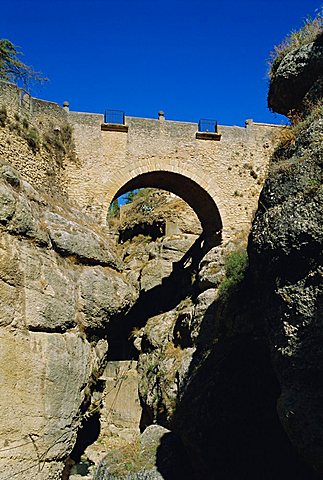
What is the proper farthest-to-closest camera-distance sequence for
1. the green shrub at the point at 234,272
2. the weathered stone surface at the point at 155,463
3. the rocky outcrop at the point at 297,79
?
the green shrub at the point at 234,272
the weathered stone surface at the point at 155,463
the rocky outcrop at the point at 297,79

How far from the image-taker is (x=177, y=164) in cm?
1805

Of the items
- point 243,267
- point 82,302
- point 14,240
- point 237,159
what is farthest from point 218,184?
point 14,240

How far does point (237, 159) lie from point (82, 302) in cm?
1000

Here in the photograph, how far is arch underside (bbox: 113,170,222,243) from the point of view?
1814 cm

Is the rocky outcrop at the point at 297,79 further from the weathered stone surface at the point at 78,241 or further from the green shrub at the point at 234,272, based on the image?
the weathered stone surface at the point at 78,241

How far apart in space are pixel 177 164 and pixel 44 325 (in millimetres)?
9789

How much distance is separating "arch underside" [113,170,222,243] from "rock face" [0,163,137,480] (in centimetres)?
610

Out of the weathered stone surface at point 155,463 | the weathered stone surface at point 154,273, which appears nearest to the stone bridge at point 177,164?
the weathered stone surface at point 154,273

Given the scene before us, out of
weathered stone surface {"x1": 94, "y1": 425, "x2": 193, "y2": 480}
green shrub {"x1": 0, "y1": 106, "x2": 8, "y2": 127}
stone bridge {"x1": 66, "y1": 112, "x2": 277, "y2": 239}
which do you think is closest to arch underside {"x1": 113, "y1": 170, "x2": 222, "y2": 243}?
stone bridge {"x1": 66, "y1": 112, "x2": 277, "y2": 239}

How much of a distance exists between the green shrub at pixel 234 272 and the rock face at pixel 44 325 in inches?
121

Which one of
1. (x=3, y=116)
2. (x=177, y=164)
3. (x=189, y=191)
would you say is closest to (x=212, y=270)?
(x=189, y=191)

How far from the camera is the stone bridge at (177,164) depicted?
17.1 m

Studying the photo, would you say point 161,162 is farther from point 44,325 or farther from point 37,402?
point 37,402

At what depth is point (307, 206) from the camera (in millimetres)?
6629
